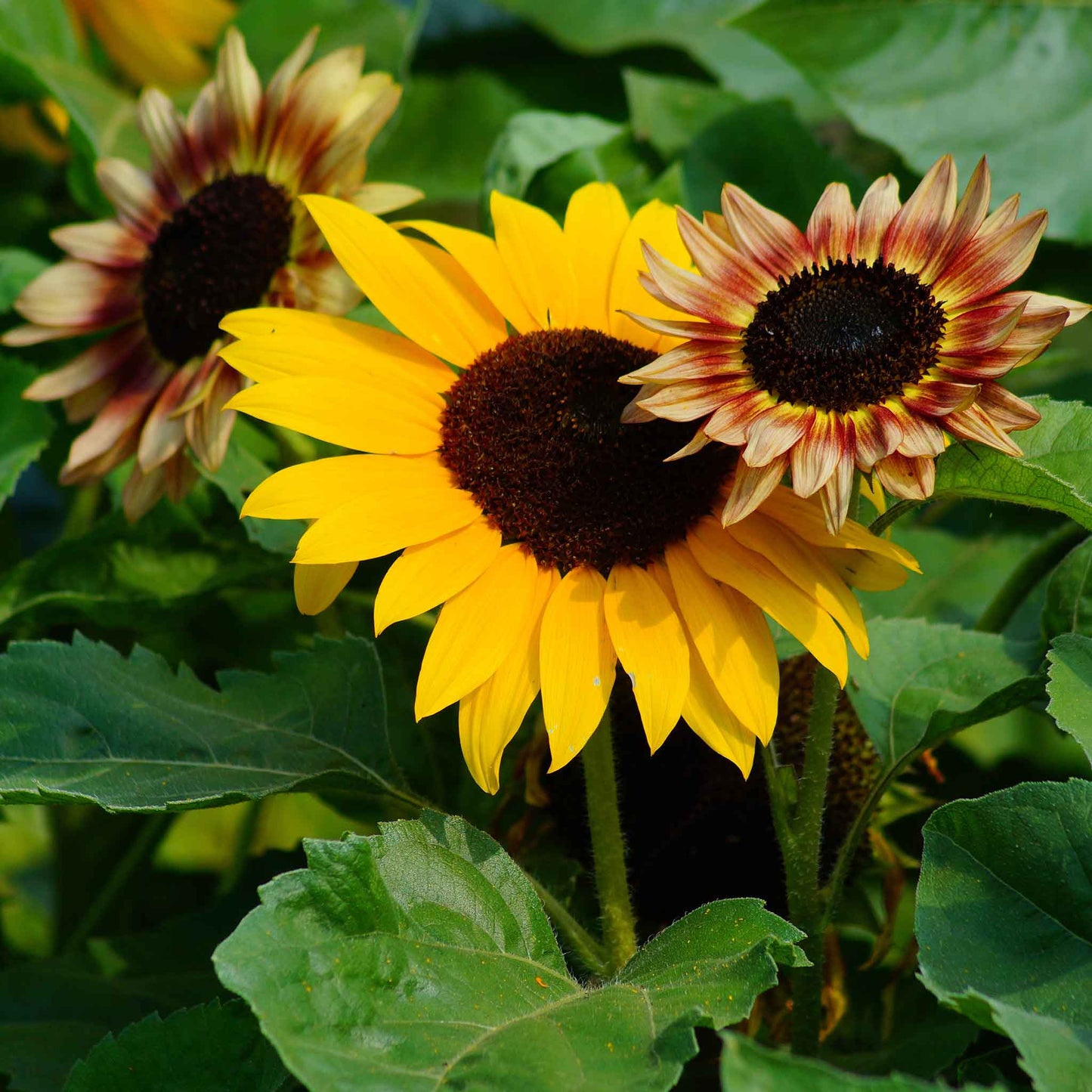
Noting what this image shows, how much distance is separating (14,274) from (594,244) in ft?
1.49

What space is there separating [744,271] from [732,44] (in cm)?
75

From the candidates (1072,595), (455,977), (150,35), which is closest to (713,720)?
(455,977)

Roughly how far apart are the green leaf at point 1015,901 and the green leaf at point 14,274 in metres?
0.67

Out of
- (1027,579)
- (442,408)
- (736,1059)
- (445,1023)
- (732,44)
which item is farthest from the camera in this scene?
(732,44)

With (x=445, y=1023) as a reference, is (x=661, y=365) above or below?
above

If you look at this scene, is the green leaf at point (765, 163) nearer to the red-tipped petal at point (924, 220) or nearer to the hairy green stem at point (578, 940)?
the red-tipped petal at point (924, 220)

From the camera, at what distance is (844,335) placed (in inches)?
18.7

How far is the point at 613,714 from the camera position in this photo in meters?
0.64

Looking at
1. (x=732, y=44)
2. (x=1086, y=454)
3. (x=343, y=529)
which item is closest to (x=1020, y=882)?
(x=1086, y=454)

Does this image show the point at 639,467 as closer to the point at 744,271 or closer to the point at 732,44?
the point at 744,271

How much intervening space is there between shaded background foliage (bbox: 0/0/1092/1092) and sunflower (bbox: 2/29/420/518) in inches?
2.4

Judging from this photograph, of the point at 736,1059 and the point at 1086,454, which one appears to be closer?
the point at 736,1059

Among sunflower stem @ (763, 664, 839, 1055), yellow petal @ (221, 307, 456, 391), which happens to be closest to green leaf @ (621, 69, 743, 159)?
yellow petal @ (221, 307, 456, 391)

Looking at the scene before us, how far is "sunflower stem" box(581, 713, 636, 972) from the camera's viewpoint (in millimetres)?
535
